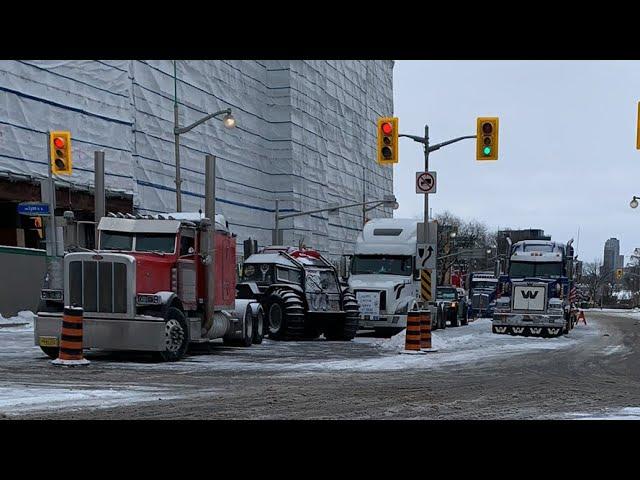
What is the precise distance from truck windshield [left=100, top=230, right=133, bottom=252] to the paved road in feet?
7.52

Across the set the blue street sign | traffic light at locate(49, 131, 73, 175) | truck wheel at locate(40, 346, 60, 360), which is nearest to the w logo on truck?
traffic light at locate(49, 131, 73, 175)

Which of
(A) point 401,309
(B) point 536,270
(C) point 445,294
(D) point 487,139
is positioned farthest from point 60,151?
(C) point 445,294

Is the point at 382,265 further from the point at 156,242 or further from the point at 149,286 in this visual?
the point at 149,286

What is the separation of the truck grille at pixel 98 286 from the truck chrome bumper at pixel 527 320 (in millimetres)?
16611

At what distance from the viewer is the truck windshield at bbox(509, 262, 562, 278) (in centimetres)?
3080

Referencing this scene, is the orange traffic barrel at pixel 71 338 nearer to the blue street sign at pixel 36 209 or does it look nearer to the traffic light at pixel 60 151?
the blue street sign at pixel 36 209

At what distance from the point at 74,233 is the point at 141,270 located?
1.79 m

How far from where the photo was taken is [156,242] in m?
17.8

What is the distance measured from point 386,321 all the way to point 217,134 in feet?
93.3

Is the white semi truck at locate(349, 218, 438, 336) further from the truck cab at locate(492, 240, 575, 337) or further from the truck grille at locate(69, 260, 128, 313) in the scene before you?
the truck grille at locate(69, 260, 128, 313)
